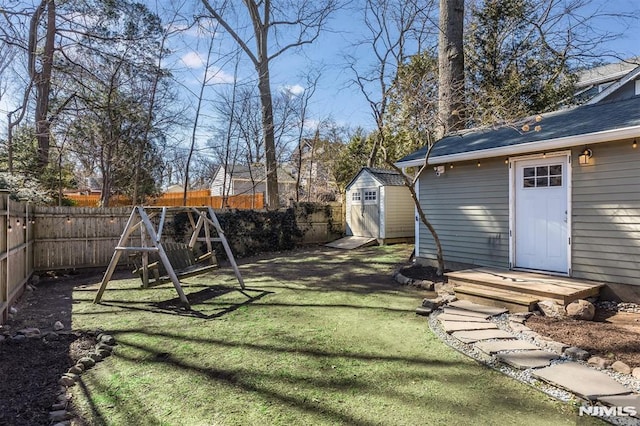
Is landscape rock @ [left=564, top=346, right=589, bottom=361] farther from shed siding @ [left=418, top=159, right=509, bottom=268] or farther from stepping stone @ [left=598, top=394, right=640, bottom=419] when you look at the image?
shed siding @ [left=418, top=159, right=509, bottom=268]

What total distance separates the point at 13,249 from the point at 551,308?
23.7 ft

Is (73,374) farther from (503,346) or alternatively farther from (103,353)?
(503,346)

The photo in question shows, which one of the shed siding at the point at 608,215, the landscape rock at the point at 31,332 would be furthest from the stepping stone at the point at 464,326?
the landscape rock at the point at 31,332

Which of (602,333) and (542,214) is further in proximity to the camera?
(542,214)

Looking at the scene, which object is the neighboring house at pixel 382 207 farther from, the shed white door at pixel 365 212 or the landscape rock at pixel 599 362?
the landscape rock at pixel 599 362

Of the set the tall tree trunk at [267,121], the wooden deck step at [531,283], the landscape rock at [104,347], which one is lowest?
the landscape rock at [104,347]

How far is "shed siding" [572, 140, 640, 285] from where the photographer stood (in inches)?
183

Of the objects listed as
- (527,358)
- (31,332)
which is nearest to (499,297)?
(527,358)

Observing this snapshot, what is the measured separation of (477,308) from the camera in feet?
15.3

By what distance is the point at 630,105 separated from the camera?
538 centimetres

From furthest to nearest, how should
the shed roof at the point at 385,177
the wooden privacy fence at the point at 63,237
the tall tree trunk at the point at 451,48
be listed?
1. the shed roof at the point at 385,177
2. the tall tree trunk at the point at 451,48
3. the wooden privacy fence at the point at 63,237

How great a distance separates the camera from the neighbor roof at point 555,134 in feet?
15.5

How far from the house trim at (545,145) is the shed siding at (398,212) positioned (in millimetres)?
5104

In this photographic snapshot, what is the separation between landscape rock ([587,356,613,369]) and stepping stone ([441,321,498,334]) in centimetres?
97
